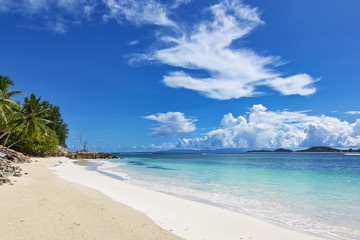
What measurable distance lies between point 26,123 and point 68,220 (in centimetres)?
3354

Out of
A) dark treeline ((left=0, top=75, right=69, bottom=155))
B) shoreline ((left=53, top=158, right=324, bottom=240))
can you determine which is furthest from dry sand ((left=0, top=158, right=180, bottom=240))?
dark treeline ((left=0, top=75, right=69, bottom=155))

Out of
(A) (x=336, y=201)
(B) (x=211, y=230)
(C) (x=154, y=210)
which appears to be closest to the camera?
(B) (x=211, y=230)

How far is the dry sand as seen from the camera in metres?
6.22

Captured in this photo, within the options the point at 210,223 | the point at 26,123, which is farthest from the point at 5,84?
the point at 210,223

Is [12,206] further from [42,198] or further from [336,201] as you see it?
[336,201]

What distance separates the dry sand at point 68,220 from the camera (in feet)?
20.4

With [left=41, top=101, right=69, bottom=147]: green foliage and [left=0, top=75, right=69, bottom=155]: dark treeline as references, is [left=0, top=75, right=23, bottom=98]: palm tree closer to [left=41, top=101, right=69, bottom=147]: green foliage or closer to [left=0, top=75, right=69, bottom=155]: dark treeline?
[left=0, top=75, right=69, bottom=155]: dark treeline

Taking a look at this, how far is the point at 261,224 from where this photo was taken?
340 inches

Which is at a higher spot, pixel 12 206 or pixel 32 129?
pixel 32 129

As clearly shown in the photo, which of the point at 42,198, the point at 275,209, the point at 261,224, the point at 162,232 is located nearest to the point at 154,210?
the point at 162,232

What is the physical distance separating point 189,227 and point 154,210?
2.66 meters

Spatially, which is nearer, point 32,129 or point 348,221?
point 348,221

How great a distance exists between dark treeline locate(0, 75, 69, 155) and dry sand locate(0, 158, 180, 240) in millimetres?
18945

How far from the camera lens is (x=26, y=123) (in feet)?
113
